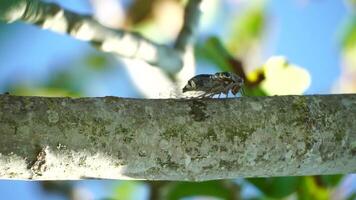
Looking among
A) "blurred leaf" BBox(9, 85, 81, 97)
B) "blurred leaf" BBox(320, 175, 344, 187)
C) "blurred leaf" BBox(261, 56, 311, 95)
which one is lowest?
"blurred leaf" BBox(320, 175, 344, 187)

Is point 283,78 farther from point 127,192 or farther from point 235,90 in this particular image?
point 127,192

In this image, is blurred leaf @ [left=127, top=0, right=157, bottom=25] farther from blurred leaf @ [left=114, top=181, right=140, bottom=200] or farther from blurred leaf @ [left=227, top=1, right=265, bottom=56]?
blurred leaf @ [left=114, top=181, right=140, bottom=200]

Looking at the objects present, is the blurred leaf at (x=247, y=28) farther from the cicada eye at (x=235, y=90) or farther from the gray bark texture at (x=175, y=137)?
the gray bark texture at (x=175, y=137)

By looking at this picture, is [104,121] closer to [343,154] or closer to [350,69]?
[343,154]

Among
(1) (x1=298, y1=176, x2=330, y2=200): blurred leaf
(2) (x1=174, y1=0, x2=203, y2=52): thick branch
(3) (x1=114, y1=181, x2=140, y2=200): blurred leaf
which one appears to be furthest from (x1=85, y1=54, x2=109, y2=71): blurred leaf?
(1) (x1=298, y1=176, x2=330, y2=200): blurred leaf

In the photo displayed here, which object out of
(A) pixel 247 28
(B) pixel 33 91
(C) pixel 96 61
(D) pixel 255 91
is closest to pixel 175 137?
(D) pixel 255 91

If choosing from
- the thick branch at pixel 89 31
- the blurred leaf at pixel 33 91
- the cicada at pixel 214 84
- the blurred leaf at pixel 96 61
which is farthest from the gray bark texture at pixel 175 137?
the blurred leaf at pixel 96 61
